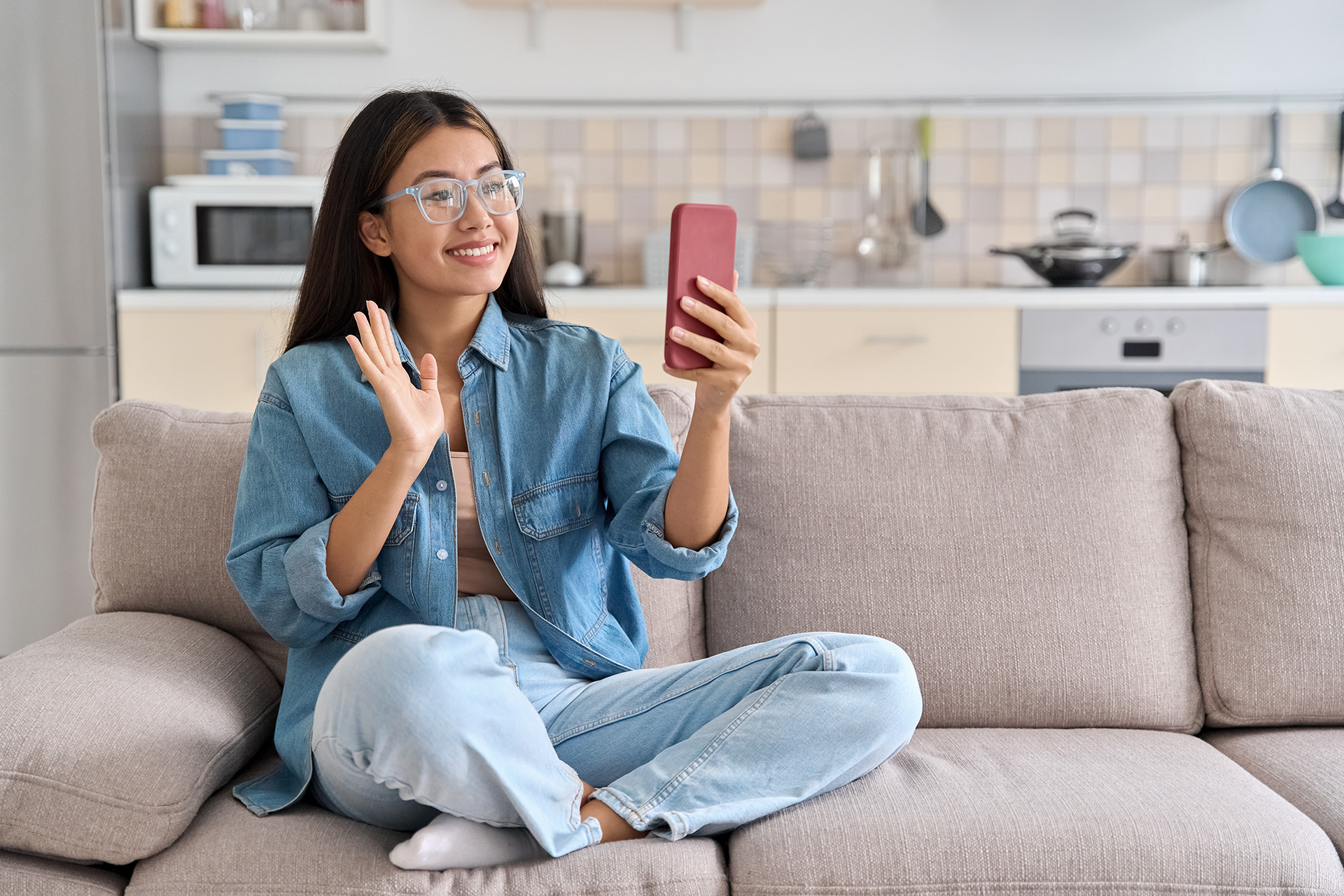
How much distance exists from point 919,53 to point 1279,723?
265 centimetres

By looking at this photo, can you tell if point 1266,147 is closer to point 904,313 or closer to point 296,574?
point 904,313

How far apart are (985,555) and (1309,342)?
6.74 ft

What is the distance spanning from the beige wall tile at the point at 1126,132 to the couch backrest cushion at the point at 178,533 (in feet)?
9.02

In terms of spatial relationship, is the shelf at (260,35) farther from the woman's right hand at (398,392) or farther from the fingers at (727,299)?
the fingers at (727,299)

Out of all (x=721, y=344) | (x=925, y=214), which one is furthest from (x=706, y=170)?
(x=721, y=344)

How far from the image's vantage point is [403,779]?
1049 millimetres

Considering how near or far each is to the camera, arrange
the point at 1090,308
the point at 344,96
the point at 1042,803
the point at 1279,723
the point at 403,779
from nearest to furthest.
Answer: the point at 403,779 → the point at 1042,803 → the point at 1279,723 → the point at 1090,308 → the point at 344,96

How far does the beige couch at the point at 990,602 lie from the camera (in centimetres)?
120

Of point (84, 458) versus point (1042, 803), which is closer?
point (1042, 803)

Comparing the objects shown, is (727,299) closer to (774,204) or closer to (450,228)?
(450,228)

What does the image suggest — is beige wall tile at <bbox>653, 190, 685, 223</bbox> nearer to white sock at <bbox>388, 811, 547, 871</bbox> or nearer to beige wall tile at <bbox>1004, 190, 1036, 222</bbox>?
beige wall tile at <bbox>1004, 190, 1036, 222</bbox>

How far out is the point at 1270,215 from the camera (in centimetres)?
361

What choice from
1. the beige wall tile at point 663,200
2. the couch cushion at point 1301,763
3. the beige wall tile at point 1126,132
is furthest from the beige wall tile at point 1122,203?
the couch cushion at point 1301,763

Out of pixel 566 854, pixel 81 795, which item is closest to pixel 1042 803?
pixel 566 854
